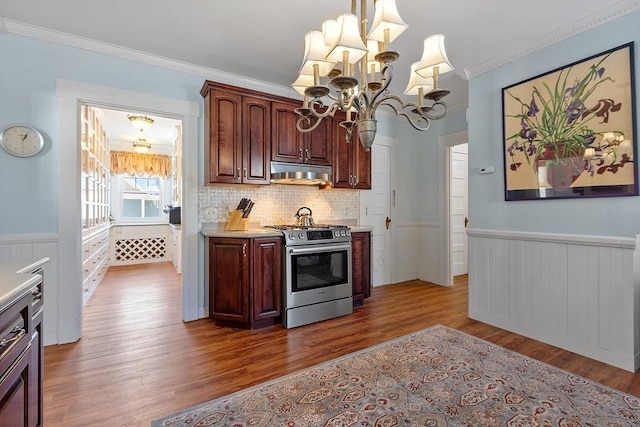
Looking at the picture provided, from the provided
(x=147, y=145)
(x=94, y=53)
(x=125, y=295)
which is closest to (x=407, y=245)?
(x=125, y=295)

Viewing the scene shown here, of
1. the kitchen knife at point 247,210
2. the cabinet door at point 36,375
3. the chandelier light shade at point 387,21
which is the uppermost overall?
the chandelier light shade at point 387,21

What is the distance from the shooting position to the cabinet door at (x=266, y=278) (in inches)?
119

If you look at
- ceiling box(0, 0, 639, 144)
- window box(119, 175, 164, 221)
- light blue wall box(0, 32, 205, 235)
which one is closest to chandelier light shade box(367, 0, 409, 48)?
ceiling box(0, 0, 639, 144)

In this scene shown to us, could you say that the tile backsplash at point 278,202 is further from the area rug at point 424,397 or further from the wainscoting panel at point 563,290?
the area rug at point 424,397

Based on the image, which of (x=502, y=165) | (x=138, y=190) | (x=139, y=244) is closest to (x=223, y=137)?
(x=502, y=165)

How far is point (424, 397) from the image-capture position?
192 centimetres

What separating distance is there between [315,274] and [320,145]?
1.54m

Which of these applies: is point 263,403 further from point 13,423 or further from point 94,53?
point 94,53

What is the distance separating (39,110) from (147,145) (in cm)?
403

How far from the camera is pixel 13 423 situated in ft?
3.60

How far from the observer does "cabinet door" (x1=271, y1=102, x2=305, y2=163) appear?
3457 millimetres

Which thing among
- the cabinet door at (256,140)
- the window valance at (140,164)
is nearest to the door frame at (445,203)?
the cabinet door at (256,140)

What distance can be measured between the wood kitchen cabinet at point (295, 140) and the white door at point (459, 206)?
259 centimetres

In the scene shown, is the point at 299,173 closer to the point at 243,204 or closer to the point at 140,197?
the point at 243,204
